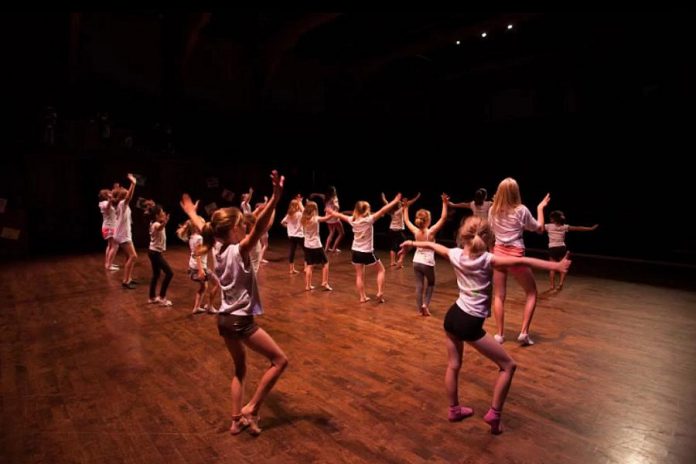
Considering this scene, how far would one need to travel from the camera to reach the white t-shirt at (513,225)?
13.5ft

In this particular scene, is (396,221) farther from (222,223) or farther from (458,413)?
(222,223)

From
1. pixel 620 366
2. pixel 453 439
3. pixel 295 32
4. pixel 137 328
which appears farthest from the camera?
pixel 295 32

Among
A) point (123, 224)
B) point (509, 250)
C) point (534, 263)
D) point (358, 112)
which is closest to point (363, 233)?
point (509, 250)

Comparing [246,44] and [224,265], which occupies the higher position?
[246,44]

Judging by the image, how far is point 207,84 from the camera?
14.4 m

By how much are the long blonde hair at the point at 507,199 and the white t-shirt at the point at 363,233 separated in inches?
77.6

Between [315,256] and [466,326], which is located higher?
[466,326]

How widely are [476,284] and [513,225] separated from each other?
1.68 m

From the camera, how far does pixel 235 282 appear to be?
8.73 feet

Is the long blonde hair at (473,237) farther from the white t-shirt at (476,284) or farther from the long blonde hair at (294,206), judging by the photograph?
the long blonde hair at (294,206)

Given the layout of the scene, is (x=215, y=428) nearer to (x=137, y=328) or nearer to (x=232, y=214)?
(x=232, y=214)

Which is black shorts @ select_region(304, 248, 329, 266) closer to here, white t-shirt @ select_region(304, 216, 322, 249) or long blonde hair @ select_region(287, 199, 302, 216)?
white t-shirt @ select_region(304, 216, 322, 249)

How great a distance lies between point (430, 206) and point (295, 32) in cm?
659

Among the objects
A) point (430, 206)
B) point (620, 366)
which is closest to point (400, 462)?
point (620, 366)
